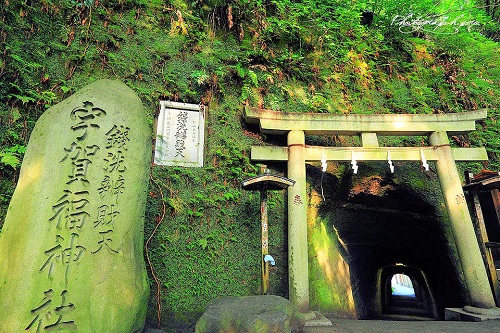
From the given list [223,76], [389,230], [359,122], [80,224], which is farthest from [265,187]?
[389,230]

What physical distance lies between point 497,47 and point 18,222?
50.6 feet

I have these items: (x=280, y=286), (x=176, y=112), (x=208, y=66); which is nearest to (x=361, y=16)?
(x=208, y=66)

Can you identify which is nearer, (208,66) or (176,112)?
(176,112)

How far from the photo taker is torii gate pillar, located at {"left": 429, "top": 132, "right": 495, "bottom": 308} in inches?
222

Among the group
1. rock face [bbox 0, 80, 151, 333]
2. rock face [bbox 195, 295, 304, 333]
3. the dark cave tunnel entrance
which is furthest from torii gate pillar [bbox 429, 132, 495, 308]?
rock face [bbox 0, 80, 151, 333]

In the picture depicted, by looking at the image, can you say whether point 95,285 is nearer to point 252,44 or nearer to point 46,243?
point 46,243

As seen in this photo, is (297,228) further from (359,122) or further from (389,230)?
(389,230)

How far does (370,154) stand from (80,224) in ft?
19.6

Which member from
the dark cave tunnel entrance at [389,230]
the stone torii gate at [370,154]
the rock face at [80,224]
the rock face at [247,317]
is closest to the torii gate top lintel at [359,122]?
the stone torii gate at [370,154]

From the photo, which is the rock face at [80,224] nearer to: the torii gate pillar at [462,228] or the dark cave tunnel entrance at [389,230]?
the dark cave tunnel entrance at [389,230]

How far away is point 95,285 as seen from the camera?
3.13 meters

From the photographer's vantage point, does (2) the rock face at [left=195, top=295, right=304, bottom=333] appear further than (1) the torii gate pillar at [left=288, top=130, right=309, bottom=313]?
No

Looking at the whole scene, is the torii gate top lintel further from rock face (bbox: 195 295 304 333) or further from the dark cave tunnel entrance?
rock face (bbox: 195 295 304 333)

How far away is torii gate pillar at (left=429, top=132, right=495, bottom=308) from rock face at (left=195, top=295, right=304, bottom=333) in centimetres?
439
